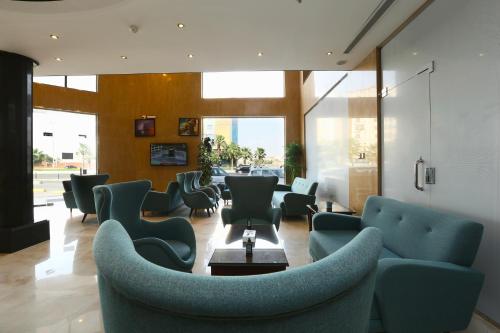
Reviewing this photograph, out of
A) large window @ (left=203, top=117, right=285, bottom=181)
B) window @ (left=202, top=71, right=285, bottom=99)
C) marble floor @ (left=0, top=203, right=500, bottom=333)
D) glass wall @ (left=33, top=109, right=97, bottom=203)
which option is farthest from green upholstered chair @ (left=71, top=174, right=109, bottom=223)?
window @ (left=202, top=71, right=285, bottom=99)

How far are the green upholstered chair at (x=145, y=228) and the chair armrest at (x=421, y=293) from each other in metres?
1.54

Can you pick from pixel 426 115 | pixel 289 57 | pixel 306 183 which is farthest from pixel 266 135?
pixel 426 115

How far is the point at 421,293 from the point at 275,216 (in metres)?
2.23

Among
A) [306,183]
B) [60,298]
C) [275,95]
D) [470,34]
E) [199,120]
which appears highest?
[275,95]

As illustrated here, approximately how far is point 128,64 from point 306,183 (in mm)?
4397

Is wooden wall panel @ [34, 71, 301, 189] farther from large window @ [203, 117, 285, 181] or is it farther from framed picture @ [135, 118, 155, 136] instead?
large window @ [203, 117, 285, 181]

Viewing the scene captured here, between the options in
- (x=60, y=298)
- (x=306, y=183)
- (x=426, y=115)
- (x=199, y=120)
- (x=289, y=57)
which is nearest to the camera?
(x=60, y=298)

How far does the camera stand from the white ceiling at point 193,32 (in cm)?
297

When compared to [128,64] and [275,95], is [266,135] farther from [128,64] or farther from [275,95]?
[128,64]

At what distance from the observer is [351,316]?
0.61 meters

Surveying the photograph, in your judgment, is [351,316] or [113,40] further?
[113,40]

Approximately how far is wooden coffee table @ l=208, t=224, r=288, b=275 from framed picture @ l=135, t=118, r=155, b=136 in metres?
7.86

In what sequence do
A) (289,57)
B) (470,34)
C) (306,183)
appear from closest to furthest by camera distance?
(470,34), (289,57), (306,183)

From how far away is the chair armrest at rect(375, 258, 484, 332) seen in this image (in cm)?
180
